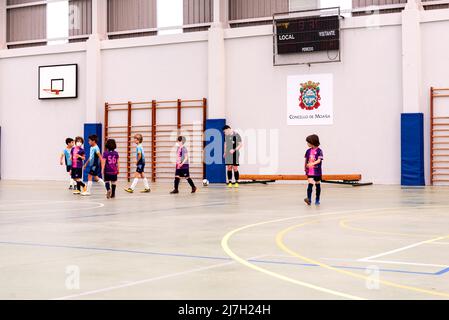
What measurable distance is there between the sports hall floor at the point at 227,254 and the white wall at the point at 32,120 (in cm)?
1960

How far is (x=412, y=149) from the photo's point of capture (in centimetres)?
2406

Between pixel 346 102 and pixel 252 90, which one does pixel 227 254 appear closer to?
pixel 346 102

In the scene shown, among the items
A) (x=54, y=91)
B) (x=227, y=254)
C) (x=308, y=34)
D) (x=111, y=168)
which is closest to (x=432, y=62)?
(x=308, y=34)

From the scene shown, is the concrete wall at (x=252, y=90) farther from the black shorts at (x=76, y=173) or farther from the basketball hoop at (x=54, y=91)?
the black shorts at (x=76, y=173)

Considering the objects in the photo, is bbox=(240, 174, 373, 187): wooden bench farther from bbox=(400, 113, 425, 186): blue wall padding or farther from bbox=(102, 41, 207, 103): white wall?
bbox=(102, 41, 207, 103): white wall

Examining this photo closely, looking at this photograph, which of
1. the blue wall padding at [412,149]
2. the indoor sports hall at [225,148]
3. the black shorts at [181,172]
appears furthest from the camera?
the blue wall padding at [412,149]

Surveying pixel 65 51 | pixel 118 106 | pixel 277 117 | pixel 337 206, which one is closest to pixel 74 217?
pixel 337 206

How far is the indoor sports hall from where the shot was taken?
5828 mm

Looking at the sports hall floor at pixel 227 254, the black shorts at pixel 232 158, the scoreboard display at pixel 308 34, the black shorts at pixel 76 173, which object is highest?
the scoreboard display at pixel 308 34

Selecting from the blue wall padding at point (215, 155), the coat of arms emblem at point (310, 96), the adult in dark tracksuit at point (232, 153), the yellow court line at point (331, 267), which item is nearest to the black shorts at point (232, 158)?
the adult in dark tracksuit at point (232, 153)

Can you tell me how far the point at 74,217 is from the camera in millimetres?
11109

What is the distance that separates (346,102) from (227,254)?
1983 cm

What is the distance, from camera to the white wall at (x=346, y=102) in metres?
24.9
